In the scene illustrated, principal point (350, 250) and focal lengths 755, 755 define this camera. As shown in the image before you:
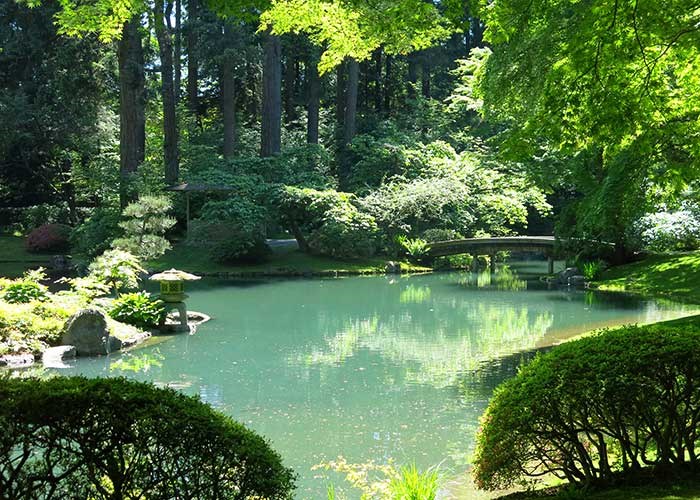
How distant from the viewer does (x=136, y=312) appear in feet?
44.7

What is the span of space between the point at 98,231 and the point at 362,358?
14.2m

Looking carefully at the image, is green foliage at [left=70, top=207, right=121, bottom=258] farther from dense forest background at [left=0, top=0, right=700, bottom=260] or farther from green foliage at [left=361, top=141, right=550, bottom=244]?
green foliage at [left=361, top=141, right=550, bottom=244]

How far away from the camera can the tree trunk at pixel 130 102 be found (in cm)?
2328

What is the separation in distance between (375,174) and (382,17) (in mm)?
21926

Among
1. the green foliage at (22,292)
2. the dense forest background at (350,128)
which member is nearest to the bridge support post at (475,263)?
the dense forest background at (350,128)

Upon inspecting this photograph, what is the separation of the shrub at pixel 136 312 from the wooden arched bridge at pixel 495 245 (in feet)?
42.2

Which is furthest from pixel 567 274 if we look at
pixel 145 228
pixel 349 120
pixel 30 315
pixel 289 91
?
pixel 289 91

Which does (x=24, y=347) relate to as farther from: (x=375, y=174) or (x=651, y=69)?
(x=375, y=174)

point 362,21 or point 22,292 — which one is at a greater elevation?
point 362,21

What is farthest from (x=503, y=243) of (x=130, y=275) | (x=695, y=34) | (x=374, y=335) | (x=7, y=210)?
(x=7, y=210)

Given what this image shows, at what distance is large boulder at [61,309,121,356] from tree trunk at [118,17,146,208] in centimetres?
1239

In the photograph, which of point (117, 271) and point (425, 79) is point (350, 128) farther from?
point (117, 271)

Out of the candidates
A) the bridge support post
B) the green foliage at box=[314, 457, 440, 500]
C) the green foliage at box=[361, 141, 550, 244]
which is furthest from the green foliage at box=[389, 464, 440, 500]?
the bridge support post

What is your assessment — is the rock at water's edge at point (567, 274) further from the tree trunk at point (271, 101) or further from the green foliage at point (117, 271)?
the tree trunk at point (271, 101)
